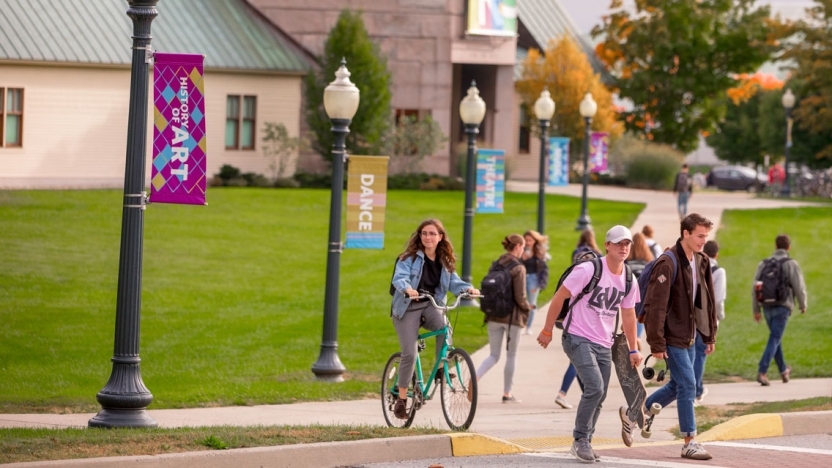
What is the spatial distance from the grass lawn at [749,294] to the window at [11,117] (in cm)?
2075

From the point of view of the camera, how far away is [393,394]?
1164 centimetres

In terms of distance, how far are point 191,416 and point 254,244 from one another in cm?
1836

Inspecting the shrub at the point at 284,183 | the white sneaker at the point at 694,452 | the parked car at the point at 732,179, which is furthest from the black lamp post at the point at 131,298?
the parked car at the point at 732,179

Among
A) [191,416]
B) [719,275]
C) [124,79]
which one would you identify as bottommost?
[191,416]

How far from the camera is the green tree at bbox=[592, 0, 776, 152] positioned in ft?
198

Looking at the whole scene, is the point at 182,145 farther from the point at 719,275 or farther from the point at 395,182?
the point at 395,182

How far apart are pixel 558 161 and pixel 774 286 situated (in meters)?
17.6

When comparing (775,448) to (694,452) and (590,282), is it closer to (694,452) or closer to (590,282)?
(694,452)

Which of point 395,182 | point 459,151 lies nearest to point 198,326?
point 395,182

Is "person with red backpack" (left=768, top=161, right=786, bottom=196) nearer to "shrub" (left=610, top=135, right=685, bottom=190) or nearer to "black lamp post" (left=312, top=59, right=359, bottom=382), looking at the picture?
"shrub" (left=610, top=135, right=685, bottom=190)

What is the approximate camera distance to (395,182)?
4669 cm

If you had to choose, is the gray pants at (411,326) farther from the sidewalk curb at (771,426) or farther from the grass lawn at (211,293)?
the grass lawn at (211,293)

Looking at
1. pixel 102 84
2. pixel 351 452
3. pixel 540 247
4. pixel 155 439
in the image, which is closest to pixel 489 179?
pixel 540 247

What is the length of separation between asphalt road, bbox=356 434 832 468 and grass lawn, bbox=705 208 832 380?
6336 mm
